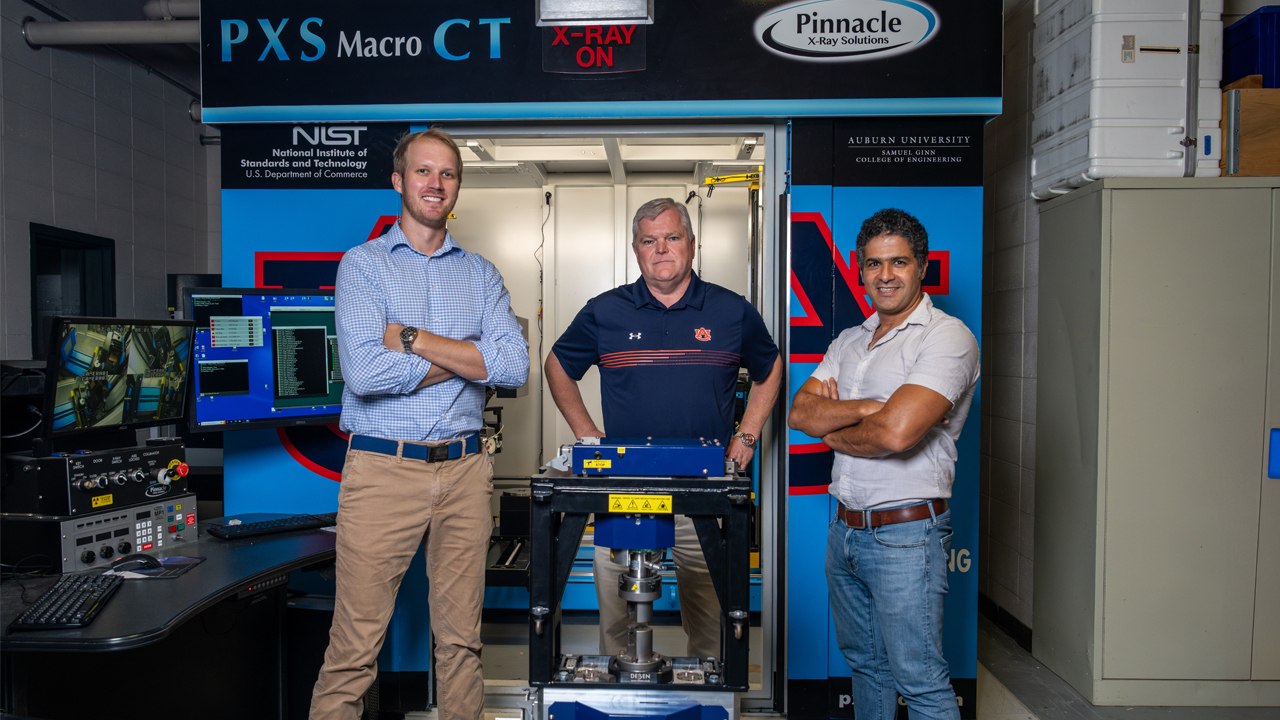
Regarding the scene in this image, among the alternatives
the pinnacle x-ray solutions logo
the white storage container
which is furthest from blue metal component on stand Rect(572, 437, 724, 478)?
the white storage container

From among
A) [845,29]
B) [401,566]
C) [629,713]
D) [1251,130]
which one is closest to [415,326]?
[401,566]

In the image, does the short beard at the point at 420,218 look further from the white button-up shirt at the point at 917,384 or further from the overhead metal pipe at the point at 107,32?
the overhead metal pipe at the point at 107,32

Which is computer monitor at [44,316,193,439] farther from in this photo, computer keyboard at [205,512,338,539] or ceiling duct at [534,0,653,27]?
ceiling duct at [534,0,653,27]

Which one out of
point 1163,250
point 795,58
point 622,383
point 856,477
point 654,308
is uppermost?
point 795,58

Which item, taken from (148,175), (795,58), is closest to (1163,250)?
(795,58)

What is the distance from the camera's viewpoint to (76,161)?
4.43m

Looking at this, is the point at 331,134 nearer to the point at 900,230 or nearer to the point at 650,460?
the point at 650,460

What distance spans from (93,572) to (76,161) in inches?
149

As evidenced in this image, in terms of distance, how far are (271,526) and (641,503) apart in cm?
146

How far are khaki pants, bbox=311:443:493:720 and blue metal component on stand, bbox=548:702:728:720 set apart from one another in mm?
490

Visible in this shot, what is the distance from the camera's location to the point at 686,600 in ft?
7.77

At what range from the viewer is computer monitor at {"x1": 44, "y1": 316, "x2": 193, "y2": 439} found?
183cm

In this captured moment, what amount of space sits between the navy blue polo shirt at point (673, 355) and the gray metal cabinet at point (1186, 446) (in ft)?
4.56

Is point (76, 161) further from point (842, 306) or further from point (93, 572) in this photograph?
point (842, 306)
